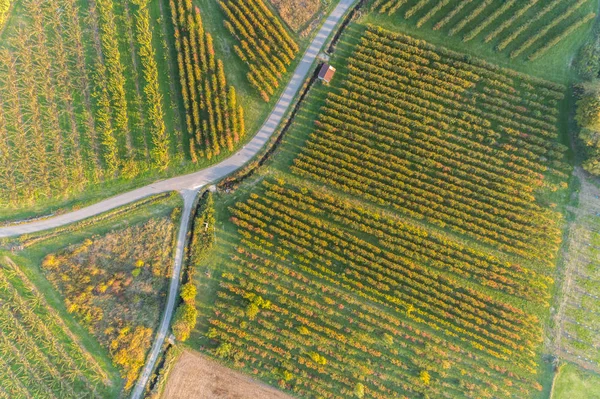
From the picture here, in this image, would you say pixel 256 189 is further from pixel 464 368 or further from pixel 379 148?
pixel 464 368

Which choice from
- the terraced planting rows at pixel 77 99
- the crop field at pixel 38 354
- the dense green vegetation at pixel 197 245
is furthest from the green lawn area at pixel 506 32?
the crop field at pixel 38 354

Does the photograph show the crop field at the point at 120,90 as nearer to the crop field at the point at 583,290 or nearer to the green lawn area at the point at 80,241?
the green lawn area at the point at 80,241

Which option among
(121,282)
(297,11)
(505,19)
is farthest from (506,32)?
(121,282)

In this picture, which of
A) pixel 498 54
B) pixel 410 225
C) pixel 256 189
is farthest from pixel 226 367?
pixel 498 54

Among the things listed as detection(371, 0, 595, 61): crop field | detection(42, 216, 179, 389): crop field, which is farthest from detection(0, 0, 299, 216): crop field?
detection(371, 0, 595, 61): crop field

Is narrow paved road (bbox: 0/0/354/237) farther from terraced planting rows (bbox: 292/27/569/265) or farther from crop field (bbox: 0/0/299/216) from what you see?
terraced planting rows (bbox: 292/27/569/265)

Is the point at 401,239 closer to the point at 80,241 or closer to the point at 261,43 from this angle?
the point at 261,43
